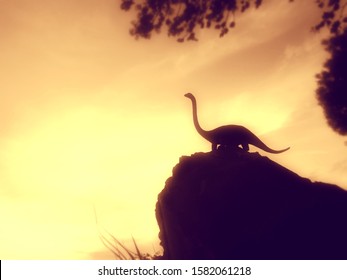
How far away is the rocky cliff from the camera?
21.6ft

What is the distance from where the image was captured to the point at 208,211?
6996 mm

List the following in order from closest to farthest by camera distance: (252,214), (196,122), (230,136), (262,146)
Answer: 1. (252,214)
2. (230,136)
3. (196,122)
4. (262,146)

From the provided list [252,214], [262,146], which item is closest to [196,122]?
[262,146]

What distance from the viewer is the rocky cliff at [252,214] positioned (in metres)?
6.57

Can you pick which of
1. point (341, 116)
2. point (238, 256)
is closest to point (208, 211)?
point (238, 256)

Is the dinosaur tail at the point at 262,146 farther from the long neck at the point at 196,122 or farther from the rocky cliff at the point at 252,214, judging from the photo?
the rocky cliff at the point at 252,214

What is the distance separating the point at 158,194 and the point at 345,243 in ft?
10.7

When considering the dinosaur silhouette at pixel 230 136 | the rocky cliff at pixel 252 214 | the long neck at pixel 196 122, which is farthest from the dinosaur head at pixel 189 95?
the rocky cliff at pixel 252 214

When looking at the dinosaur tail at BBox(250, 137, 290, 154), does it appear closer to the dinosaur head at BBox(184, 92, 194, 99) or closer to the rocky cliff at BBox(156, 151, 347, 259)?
the dinosaur head at BBox(184, 92, 194, 99)

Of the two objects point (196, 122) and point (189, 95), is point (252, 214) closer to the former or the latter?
point (196, 122)

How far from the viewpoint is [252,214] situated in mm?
6777

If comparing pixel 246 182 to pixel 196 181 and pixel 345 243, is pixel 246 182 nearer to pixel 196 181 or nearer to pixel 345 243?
pixel 196 181

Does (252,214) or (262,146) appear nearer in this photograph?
(252,214)

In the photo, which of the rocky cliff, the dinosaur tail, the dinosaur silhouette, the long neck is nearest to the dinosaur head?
the long neck
